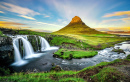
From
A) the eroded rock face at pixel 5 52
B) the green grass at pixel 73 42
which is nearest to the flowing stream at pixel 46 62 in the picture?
the eroded rock face at pixel 5 52

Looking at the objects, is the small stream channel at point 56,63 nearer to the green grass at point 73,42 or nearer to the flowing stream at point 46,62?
the flowing stream at point 46,62

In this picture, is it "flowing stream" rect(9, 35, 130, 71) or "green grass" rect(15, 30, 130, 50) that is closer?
"flowing stream" rect(9, 35, 130, 71)

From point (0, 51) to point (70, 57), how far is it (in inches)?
886

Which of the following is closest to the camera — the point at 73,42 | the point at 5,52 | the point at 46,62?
the point at 5,52

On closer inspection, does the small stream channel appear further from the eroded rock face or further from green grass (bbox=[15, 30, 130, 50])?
green grass (bbox=[15, 30, 130, 50])

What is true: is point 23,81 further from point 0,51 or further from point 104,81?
point 0,51

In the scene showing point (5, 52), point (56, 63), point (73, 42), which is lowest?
point (56, 63)

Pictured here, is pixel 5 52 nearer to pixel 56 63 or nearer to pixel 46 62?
pixel 46 62

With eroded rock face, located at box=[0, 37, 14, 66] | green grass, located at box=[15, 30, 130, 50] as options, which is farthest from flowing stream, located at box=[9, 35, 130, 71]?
green grass, located at box=[15, 30, 130, 50]

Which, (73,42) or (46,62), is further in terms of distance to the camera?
(73,42)

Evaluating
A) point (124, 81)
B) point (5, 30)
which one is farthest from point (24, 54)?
point (5, 30)

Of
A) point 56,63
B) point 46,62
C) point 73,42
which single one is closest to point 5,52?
point 46,62

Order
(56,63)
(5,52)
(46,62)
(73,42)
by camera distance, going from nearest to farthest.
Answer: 1. (5,52)
2. (56,63)
3. (46,62)
4. (73,42)

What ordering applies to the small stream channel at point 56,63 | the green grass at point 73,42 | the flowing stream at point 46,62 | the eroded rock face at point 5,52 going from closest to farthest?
the eroded rock face at point 5,52 < the small stream channel at point 56,63 < the flowing stream at point 46,62 < the green grass at point 73,42
